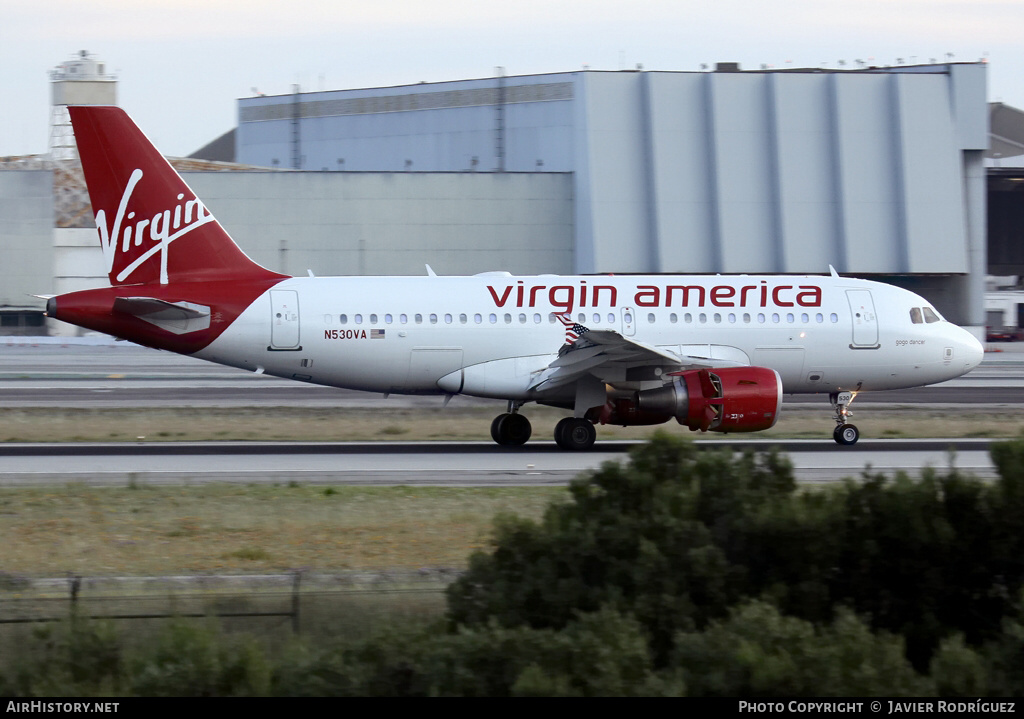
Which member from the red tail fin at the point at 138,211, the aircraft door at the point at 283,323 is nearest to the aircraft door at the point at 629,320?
the aircraft door at the point at 283,323

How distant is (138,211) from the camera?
23.8m

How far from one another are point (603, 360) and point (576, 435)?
71.1 inches

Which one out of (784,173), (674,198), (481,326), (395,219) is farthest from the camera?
(784,173)

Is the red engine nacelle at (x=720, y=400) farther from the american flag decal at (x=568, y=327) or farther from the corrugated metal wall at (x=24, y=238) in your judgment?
the corrugated metal wall at (x=24, y=238)

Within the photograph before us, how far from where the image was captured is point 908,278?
213 feet

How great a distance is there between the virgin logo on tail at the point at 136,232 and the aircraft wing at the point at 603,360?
790 centimetres

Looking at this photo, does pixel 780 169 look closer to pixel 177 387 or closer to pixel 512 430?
pixel 177 387

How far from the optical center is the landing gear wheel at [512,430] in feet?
81.0

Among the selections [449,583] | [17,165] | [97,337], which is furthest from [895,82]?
[449,583]

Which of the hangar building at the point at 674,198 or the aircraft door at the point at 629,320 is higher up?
the hangar building at the point at 674,198

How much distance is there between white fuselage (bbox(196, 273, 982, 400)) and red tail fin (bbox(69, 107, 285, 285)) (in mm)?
1743

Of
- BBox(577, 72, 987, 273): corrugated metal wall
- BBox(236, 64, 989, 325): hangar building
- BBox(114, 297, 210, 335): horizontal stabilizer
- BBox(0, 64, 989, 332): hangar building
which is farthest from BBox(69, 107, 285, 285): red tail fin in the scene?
BBox(577, 72, 987, 273): corrugated metal wall

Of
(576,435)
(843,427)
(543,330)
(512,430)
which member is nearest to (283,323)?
(512,430)

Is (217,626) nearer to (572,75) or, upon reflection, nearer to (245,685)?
(245,685)
